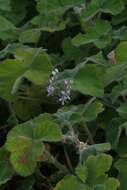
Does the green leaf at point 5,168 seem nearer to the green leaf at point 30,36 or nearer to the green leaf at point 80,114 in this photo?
the green leaf at point 80,114

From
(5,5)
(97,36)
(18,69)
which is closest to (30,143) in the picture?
(18,69)

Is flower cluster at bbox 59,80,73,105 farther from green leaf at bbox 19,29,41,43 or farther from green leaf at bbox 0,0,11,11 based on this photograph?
green leaf at bbox 0,0,11,11

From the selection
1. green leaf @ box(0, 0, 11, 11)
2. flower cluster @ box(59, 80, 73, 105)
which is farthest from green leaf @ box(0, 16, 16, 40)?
flower cluster @ box(59, 80, 73, 105)

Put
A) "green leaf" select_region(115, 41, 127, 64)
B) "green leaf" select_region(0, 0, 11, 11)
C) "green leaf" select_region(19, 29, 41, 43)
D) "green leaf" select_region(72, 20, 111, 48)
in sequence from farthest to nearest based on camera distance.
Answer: "green leaf" select_region(0, 0, 11, 11) < "green leaf" select_region(19, 29, 41, 43) < "green leaf" select_region(72, 20, 111, 48) < "green leaf" select_region(115, 41, 127, 64)

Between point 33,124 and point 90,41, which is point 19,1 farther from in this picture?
point 33,124

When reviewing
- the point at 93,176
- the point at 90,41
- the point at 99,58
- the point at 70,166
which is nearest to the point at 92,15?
the point at 90,41

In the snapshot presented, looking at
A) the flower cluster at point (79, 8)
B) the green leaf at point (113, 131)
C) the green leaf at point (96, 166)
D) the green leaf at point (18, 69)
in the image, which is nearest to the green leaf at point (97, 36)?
the flower cluster at point (79, 8)
